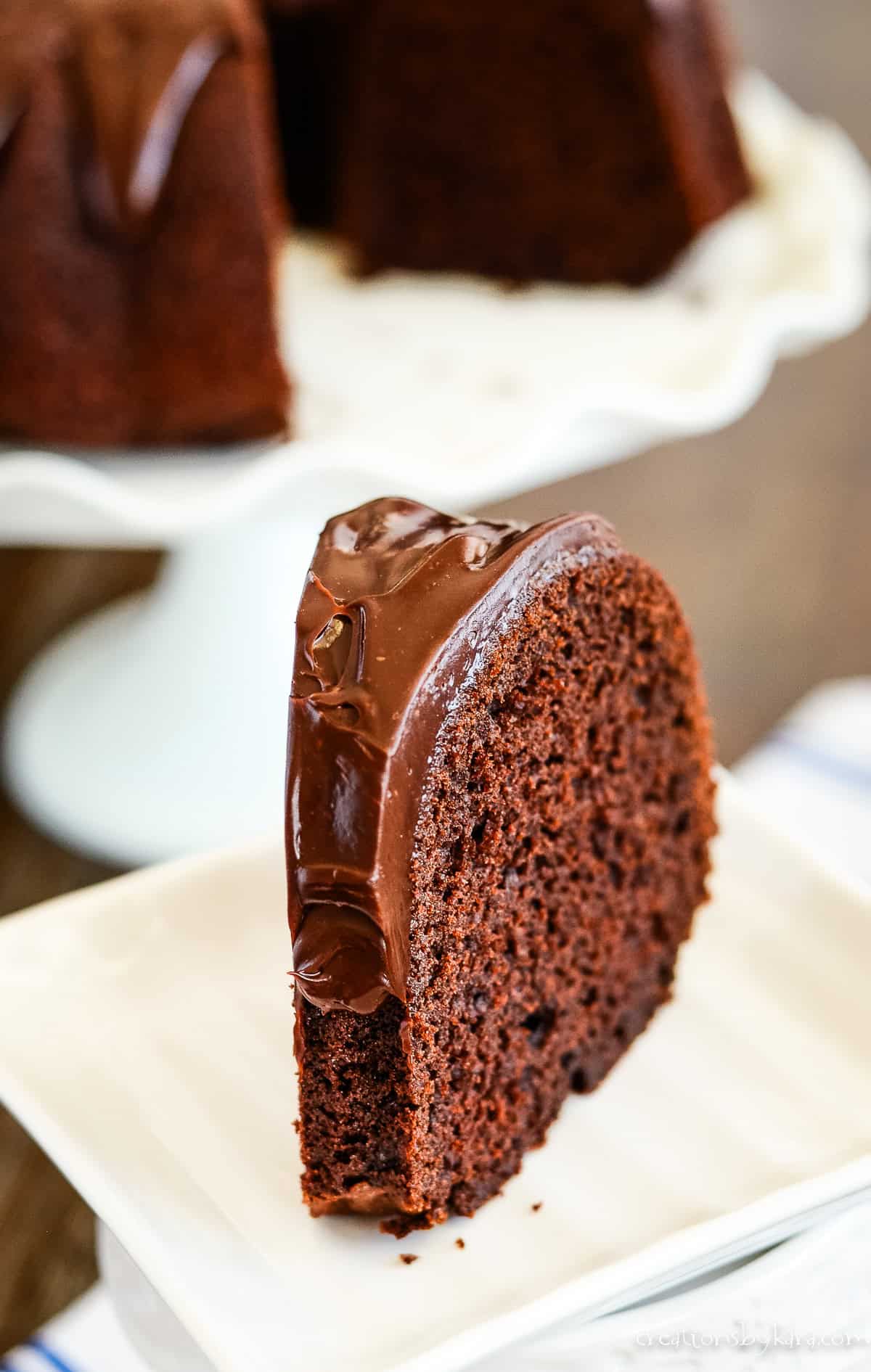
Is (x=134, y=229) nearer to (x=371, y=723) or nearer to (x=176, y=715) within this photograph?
(x=176, y=715)

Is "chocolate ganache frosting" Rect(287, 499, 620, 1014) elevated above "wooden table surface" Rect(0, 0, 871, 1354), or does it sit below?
above

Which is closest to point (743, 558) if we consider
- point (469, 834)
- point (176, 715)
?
point (176, 715)

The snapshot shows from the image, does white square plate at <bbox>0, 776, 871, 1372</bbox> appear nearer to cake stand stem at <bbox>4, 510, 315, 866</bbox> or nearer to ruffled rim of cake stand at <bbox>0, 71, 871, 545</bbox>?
ruffled rim of cake stand at <bbox>0, 71, 871, 545</bbox>

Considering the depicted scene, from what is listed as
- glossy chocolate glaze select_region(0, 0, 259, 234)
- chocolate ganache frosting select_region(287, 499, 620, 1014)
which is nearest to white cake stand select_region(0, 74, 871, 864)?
glossy chocolate glaze select_region(0, 0, 259, 234)

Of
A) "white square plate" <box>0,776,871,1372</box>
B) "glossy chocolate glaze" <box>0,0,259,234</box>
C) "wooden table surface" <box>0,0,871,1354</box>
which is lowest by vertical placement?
"wooden table surface" <box>0,0,871,1354</box>

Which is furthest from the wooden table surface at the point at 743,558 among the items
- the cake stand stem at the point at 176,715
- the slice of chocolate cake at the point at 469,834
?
the slice of chocolate cake at the point at 469,834

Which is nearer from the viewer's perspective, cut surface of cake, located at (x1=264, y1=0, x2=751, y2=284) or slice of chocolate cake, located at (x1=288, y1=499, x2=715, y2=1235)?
slice of chocolate cake, located at (x1=288, y1=499, x2=715, y2=1235)

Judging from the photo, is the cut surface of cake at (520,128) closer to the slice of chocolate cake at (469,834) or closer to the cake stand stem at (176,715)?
the cake stand stem at (176,715)

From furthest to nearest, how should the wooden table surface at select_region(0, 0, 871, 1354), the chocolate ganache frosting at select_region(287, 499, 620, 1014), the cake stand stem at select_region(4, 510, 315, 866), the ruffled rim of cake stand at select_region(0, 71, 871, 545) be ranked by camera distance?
the wooden table surface at select_region(0, 0, 871, 1354), the cake stand stem at select_region(4, 510, 315, 866), the ruffled rim of cake stand at select_region(0, 71, 871, 545), the chocolate ganache frosting at select_region(287, 499, 620, 1014)
